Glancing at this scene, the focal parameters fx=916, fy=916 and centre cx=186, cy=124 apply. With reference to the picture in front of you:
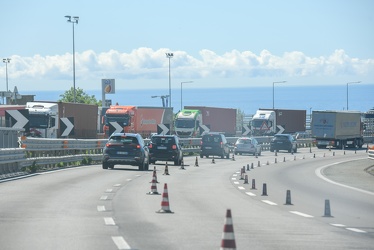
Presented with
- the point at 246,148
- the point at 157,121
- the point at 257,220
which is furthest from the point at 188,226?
the point at 157,121

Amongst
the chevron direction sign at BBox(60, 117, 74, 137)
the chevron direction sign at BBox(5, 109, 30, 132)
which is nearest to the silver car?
the chevron direction sign at BBox(60, 117, 74, 137)

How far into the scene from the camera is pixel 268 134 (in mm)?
84812

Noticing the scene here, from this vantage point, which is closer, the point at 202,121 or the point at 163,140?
the point at 163,140

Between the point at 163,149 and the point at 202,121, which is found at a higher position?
the point at 202,121

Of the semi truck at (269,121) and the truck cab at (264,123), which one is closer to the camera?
the semi truck at (269,121)

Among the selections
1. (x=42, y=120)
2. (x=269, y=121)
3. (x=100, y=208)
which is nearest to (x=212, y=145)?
(x=42, y=120)

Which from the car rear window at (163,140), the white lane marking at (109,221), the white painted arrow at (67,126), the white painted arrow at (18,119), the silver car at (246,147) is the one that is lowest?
the silver car at (246,147)

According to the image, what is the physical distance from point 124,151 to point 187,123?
39476 millimetres

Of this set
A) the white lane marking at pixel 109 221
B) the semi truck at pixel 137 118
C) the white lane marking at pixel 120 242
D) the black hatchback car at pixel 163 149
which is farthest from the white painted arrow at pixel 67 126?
the white lane marking at pixel 120 242

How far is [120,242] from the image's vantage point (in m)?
12.5

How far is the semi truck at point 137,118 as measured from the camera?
68.4 meters

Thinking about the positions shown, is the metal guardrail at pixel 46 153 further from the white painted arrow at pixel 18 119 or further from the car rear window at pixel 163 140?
the car rear window at pixel 163 140

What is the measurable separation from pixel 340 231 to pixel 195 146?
174 ft

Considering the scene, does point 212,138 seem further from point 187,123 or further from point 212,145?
point 187,123
